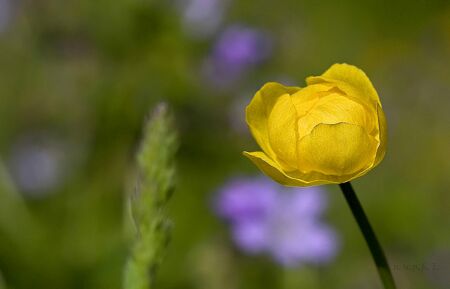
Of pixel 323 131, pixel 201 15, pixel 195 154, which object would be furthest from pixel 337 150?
pixel 201 15

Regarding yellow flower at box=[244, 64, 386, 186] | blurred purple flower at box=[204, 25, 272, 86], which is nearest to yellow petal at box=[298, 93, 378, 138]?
yellow flower at box=[244, 64, 386, 186]

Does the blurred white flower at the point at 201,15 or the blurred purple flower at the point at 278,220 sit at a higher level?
the blurred white flower at the point at 201,15

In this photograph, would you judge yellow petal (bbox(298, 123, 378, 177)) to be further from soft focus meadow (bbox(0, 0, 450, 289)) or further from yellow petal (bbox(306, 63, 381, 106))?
soft focus meadow (bbox(0, 0, 450, 289))

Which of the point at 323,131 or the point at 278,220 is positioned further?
the point at 278,220

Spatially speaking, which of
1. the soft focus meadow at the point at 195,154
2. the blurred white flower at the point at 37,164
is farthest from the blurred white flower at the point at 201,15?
the blurred white flower at the point at 37,164

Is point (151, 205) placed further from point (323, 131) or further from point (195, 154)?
point (195, 154)

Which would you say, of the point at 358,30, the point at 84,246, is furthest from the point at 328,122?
the point at 358,30

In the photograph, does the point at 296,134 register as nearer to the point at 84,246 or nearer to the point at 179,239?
the point at 84,246

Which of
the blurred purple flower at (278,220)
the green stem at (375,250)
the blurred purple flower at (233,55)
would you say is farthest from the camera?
the blurred purple flower at (233,55)

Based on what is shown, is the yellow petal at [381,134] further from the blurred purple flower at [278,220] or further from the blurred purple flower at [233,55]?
the blurred purple flower at [233,55]
